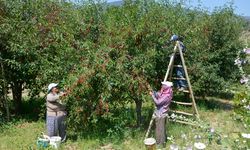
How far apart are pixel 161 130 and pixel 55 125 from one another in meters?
2.22

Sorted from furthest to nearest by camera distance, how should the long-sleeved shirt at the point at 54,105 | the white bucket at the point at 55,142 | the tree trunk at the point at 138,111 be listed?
the tree trunk at the point at 138,111 → the long-sleeved shirt at the point at 54,105 → the white bucket at the point at 55,142

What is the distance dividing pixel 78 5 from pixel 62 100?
2.30 m

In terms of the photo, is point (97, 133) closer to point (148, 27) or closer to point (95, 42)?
point (95, 42)

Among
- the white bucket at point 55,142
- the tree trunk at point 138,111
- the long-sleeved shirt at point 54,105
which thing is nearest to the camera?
the white bucket at point 55,142

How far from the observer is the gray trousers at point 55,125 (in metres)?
8.86

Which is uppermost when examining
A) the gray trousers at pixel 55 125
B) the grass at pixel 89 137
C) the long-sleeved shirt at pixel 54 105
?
the long-sleeved shirt at pixel 54 105

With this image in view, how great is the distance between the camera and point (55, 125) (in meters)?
8.86

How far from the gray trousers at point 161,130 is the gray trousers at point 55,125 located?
79.3 inches

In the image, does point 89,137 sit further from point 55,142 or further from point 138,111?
point 138,111

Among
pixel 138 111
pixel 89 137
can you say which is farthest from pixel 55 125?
pixel 138 111

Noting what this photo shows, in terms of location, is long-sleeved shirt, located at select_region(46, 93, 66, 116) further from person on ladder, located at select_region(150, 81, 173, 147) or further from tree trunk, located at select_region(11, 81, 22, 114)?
tree trunk, located at select_region(11, 81, 22, 114)

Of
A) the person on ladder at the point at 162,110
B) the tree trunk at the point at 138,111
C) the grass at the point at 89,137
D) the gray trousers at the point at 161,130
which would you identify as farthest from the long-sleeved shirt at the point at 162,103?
the tree trunk at the point at 138,111

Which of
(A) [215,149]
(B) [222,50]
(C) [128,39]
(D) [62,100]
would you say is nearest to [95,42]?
(C) [128,39]

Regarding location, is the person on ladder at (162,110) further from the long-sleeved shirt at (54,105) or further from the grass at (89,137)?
the long-sleeved shirt at (54,105)
